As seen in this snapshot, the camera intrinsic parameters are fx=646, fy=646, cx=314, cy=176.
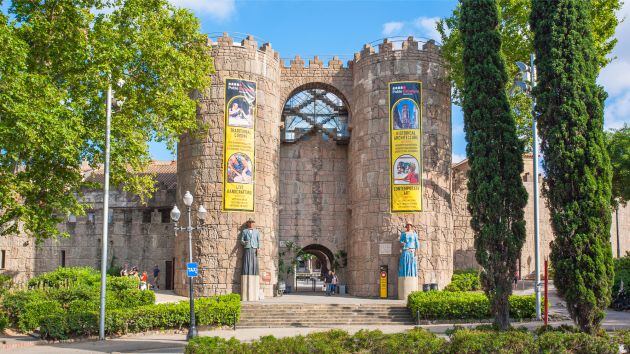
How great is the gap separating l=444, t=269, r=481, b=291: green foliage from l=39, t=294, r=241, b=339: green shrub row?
11.1 metres

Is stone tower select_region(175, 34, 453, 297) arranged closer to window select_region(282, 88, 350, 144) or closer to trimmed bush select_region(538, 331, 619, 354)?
window select_region(282, 88, 350, 144)

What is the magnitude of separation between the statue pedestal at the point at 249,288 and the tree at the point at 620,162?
20192mm

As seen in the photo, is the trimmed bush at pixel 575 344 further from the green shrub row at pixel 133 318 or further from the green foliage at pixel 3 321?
the green foliage at pixel 3 321

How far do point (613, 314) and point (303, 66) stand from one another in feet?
63.7

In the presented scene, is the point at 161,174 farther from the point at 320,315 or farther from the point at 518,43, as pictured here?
the point at 518,43

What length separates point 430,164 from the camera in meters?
31.6

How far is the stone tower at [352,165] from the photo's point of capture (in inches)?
1201

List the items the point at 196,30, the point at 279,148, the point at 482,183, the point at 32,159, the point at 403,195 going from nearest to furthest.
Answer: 1. the point at 482,183
2. the point at 32,159
3. the point at 196,30
4. the point at 403,195
5. the point at 279,148

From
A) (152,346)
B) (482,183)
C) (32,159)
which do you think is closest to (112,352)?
(152,346)

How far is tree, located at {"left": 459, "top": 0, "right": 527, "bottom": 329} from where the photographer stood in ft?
59.3

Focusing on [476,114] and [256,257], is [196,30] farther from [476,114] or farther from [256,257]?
[476,114]

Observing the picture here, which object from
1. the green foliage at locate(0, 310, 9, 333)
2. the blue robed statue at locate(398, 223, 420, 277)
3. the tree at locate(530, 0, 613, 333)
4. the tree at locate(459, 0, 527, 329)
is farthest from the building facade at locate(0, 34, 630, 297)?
the tree at locate(530, 0, 613, 333)

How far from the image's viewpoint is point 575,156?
54.8 feet

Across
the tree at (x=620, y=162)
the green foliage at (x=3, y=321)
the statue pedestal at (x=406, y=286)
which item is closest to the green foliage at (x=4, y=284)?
the green foliage at (x=3, y=321)
